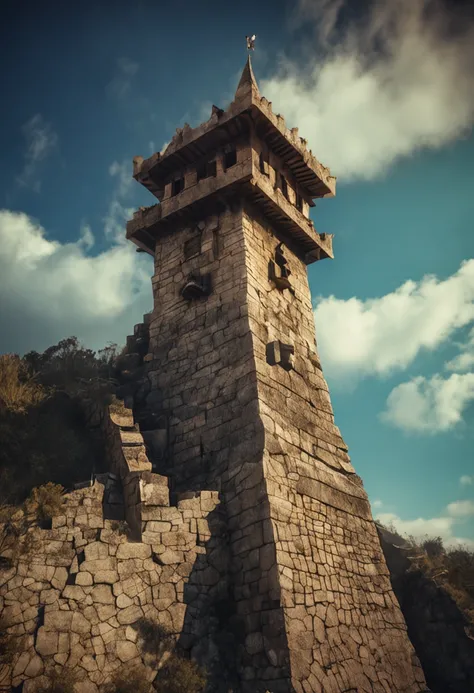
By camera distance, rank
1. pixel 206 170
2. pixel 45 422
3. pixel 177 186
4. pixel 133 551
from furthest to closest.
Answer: pixel 177 186
pixel 206 170
pixel 45 422
pixel 133 551

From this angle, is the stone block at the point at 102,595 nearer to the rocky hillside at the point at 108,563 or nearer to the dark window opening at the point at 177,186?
the rocky hillside at the point at 108,563

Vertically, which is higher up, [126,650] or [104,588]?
[104,588]

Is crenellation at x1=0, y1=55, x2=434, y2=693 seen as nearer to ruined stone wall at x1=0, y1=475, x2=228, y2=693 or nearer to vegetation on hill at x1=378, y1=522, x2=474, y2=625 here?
ruined stone wall at x1=0, y1=475, x2=228, y2=693

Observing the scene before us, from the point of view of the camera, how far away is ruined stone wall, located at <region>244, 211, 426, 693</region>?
8.21 metres

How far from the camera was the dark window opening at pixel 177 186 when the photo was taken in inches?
543

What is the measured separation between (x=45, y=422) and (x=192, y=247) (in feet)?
16.6

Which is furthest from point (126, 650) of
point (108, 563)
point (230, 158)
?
point (230, 158)

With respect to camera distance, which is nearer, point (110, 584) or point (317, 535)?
point (110, 584)

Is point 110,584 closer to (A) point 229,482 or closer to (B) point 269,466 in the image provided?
(A) point 229,482

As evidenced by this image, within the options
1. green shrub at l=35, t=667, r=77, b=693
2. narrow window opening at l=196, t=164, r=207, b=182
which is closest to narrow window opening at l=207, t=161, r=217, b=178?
narrow window opening at l=196, t=164, r=207, b=182

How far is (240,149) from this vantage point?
1282cm

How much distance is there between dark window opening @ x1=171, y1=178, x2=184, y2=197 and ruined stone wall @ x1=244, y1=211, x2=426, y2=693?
235 cm

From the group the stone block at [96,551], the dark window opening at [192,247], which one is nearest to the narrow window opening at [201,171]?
the dark window opening at [192,247]

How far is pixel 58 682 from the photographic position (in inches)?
257
